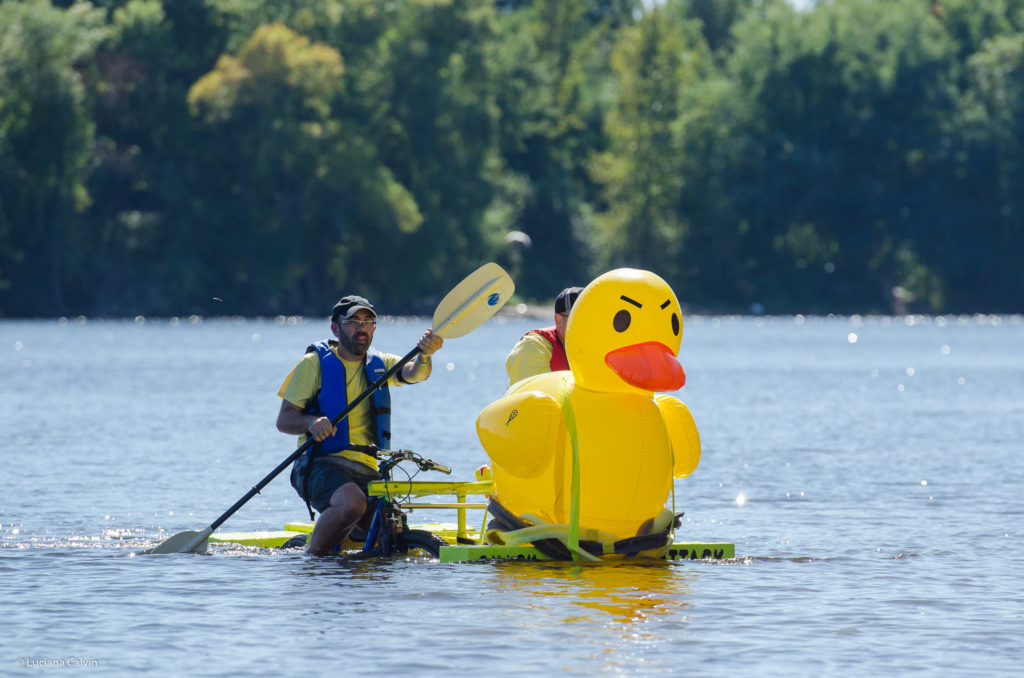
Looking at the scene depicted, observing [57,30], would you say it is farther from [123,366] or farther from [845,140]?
Result: [845,140]

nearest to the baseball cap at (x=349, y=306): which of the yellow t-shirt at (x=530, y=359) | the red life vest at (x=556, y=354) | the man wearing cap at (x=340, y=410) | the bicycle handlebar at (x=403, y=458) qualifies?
the man wearing cap at (x=340, y=410)

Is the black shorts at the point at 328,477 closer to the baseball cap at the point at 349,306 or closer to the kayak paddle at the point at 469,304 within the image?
the kayak paddle at the point at 469,304

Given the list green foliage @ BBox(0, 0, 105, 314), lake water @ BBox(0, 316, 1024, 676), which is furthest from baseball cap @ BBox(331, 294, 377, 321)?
green foliage @ BBox(0, 0, 105, 314)

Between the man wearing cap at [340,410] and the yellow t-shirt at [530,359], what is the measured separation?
0.62m

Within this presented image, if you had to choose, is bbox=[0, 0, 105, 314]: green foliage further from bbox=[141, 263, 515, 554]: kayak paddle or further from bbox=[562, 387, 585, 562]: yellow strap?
bbox=[562, 387, 585, 562]: yellow strap

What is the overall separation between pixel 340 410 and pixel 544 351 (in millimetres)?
1374

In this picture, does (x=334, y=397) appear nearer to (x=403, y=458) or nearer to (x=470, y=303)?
(x=403, y=458)

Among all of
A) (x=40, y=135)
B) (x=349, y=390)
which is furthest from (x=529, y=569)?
(x=40, y=135)

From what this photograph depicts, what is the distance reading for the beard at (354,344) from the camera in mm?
11141

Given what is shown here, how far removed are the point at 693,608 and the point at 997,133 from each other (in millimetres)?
64636

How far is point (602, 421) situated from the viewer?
34.0 feet

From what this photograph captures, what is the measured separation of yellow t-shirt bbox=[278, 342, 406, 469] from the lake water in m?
0.78

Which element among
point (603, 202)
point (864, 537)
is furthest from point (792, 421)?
point (603, 202)

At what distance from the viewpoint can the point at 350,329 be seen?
11125 mm
